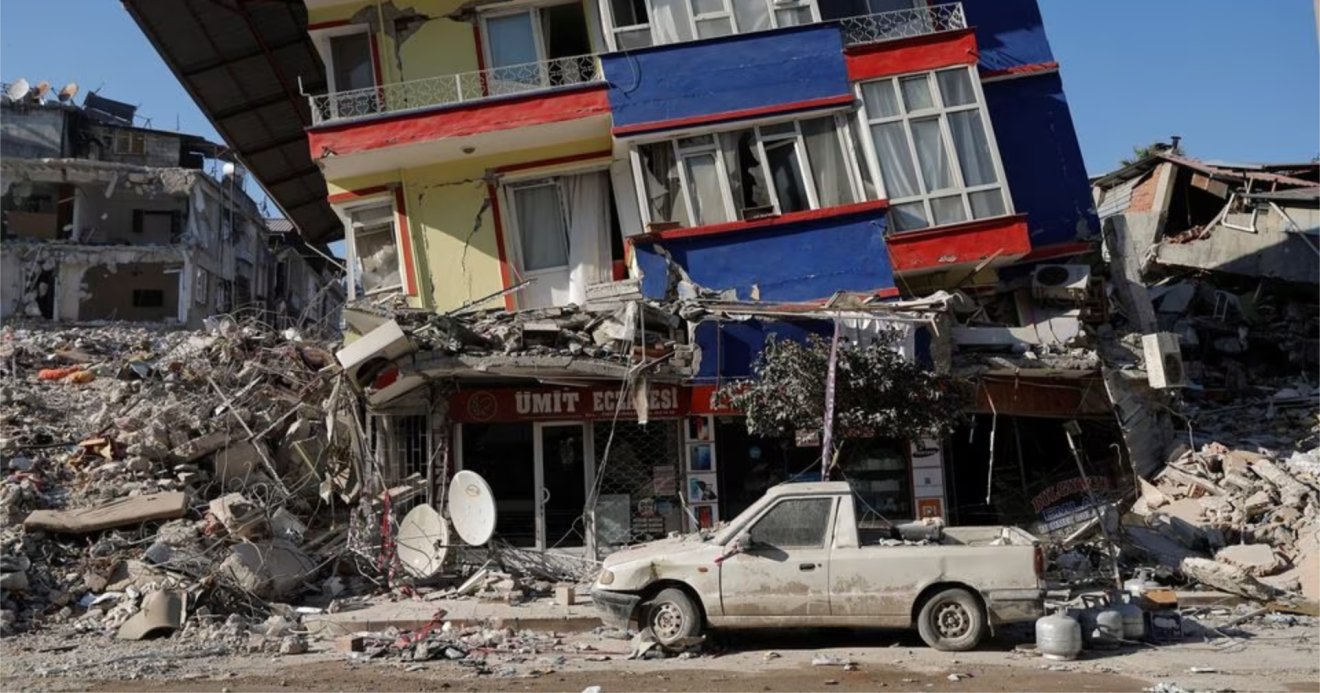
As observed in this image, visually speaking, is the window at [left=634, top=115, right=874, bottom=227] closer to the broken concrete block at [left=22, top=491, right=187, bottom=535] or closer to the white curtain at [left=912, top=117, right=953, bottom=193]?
the white curtain at [left=912, top=117, right=953, bottom=193]

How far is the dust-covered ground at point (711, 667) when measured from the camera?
8.57m

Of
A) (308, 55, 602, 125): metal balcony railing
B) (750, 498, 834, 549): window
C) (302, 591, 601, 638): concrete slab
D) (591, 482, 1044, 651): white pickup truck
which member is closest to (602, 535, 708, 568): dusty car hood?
(591, 482, 1044, 651): white pickup truck

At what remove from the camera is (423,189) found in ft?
55.9

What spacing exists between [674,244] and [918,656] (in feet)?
26.3

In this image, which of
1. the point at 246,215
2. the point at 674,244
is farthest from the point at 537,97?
the point at 246,215

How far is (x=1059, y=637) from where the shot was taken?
9.51 m

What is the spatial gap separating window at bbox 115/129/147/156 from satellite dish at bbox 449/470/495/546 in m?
35.0

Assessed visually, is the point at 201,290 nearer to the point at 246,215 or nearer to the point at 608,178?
the point at 246,215

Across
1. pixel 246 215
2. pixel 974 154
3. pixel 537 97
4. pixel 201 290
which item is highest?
pixel 246 215

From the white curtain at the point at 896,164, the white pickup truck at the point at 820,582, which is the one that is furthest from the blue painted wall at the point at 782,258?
the white pickup truck at the point at 820,582

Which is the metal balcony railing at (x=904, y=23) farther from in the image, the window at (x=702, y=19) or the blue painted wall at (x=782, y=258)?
the blue painted wall at (x=782, y=258)

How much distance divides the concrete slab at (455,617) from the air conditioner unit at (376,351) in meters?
3.25

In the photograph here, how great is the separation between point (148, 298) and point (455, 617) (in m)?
31.5

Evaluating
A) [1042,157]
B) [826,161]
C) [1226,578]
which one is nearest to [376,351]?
[826,161]
